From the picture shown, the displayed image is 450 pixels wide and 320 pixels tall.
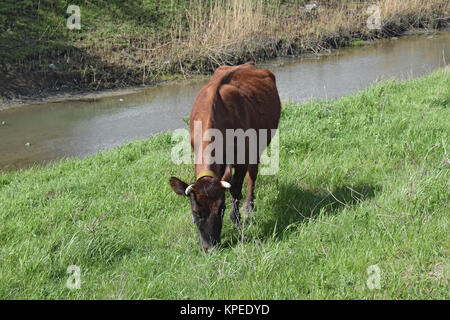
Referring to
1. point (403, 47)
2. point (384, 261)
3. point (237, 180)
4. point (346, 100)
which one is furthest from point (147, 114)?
point (403, 47)

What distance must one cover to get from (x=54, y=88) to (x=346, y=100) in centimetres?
687

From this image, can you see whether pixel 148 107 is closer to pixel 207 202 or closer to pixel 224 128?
pixel 224 128

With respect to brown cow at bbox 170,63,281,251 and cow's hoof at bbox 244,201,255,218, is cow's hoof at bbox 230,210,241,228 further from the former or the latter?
cow's hoof at bbox 244,201,255,218

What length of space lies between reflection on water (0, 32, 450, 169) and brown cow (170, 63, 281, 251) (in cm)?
405

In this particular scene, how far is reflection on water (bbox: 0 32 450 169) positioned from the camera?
8.88 meters

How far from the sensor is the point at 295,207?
4766 mm

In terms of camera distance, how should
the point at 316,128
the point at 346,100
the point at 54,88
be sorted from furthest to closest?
the point at 54,88, the point at 346,100, the point at 316,128

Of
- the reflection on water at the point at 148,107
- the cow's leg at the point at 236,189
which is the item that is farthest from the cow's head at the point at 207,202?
the reflection on water at the point at 148,107

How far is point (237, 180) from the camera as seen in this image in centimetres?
479

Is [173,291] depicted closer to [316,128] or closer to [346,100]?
[316,128]
